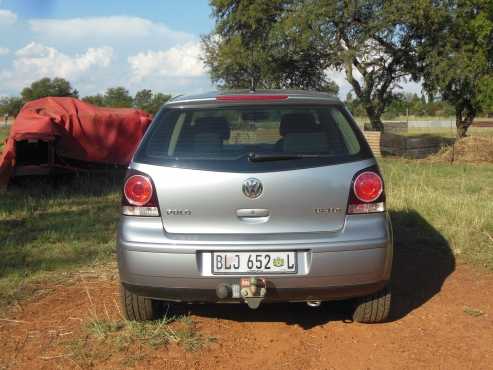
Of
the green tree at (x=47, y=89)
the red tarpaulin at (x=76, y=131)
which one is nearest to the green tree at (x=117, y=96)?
the green tree at (x=47, y=89)

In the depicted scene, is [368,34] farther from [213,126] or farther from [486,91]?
[213,126]

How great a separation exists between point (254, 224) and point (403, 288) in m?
2.07

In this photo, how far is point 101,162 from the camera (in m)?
10.7

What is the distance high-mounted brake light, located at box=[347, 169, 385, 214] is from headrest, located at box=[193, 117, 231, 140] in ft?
2.96

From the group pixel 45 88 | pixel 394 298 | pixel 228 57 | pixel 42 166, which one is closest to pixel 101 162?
pixel 42 166

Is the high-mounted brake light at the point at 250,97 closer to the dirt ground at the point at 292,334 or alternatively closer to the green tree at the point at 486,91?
the dirt ground at the point at 292,334

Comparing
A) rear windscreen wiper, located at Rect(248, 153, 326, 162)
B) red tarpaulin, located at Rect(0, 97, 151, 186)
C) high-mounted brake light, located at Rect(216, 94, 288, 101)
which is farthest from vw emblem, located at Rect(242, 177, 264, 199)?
red tarpaulin, located at Rect(0, 97, 151, 186)

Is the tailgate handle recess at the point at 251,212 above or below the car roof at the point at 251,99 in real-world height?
below

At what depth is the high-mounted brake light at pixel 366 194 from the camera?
3529 millimetres

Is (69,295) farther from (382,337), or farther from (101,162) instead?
(101,162)

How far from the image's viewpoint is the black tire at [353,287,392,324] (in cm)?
396

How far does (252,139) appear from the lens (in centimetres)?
388

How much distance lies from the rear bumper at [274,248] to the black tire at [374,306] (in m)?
0.40

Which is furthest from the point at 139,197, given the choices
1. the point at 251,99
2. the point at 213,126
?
the point at 251,99
